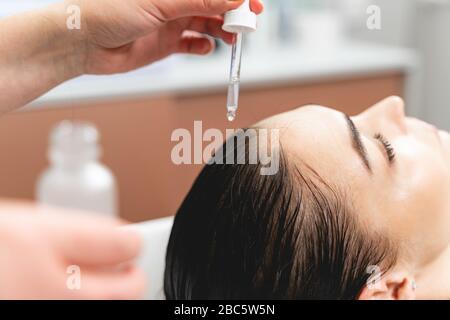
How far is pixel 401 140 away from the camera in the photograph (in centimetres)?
106

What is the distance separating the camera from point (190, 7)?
1.07 meters

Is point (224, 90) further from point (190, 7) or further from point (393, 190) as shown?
point (393, 190)

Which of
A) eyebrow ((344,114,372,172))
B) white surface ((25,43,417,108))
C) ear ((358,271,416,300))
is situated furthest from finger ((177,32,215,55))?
white surface ((25,43,417,108))

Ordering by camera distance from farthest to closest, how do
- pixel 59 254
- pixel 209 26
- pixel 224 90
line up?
pixel 224 90, pixel 209 26, pixel 59 254

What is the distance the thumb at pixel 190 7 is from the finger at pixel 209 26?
0.17 m

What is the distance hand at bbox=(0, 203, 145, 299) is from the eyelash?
58 centimetres

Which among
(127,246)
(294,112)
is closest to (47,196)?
(294,112)

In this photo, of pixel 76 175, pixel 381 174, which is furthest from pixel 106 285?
pixel 76 175

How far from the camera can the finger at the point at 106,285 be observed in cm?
53

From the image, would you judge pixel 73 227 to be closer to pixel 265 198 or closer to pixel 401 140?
pixel 265 198

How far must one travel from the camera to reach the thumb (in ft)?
3.32

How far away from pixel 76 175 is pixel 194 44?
71 cm

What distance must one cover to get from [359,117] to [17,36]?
591 mm

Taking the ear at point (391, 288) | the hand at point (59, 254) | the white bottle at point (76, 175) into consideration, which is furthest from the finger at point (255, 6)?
the white bottle at point (76, 175)
